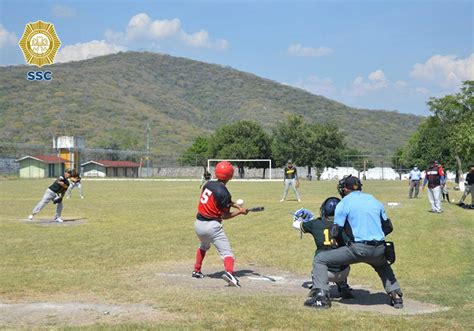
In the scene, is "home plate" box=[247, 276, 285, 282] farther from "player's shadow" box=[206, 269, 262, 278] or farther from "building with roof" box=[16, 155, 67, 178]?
"building with roof" box=[16, 155, 67, 178]

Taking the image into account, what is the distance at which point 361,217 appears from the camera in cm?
779

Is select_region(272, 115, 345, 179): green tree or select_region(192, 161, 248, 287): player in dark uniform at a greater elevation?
select_region(272, 115, 345, 179): green tree

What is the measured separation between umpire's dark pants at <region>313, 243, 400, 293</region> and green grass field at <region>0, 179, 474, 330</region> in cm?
45

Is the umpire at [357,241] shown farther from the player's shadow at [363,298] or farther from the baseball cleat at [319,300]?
the player's shadow at [363,298]

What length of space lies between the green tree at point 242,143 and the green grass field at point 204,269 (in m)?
76.1

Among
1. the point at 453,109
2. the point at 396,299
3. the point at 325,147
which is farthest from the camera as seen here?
the point at 325,147

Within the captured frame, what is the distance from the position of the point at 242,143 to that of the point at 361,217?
9101 centimetres

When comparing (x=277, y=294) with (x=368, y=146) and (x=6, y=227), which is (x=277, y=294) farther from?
Answer: (x=368, y=146)

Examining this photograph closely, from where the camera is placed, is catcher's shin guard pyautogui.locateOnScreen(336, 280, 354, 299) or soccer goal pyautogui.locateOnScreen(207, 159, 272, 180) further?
soccer goal pyautogui.locateOnScreen(207, 159, 272, 180)

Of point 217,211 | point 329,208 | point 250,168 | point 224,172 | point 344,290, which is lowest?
point 344,290

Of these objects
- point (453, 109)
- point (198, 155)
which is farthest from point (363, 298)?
point (198, 155)

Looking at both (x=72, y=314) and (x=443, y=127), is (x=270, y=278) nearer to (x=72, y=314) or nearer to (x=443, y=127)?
(x=72, y=314)

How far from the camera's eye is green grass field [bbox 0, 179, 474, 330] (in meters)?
7.13

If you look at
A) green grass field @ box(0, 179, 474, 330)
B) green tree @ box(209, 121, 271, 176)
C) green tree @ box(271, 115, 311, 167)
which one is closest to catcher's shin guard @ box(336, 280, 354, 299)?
green grass field @ box(0, 179, 474, 330)
